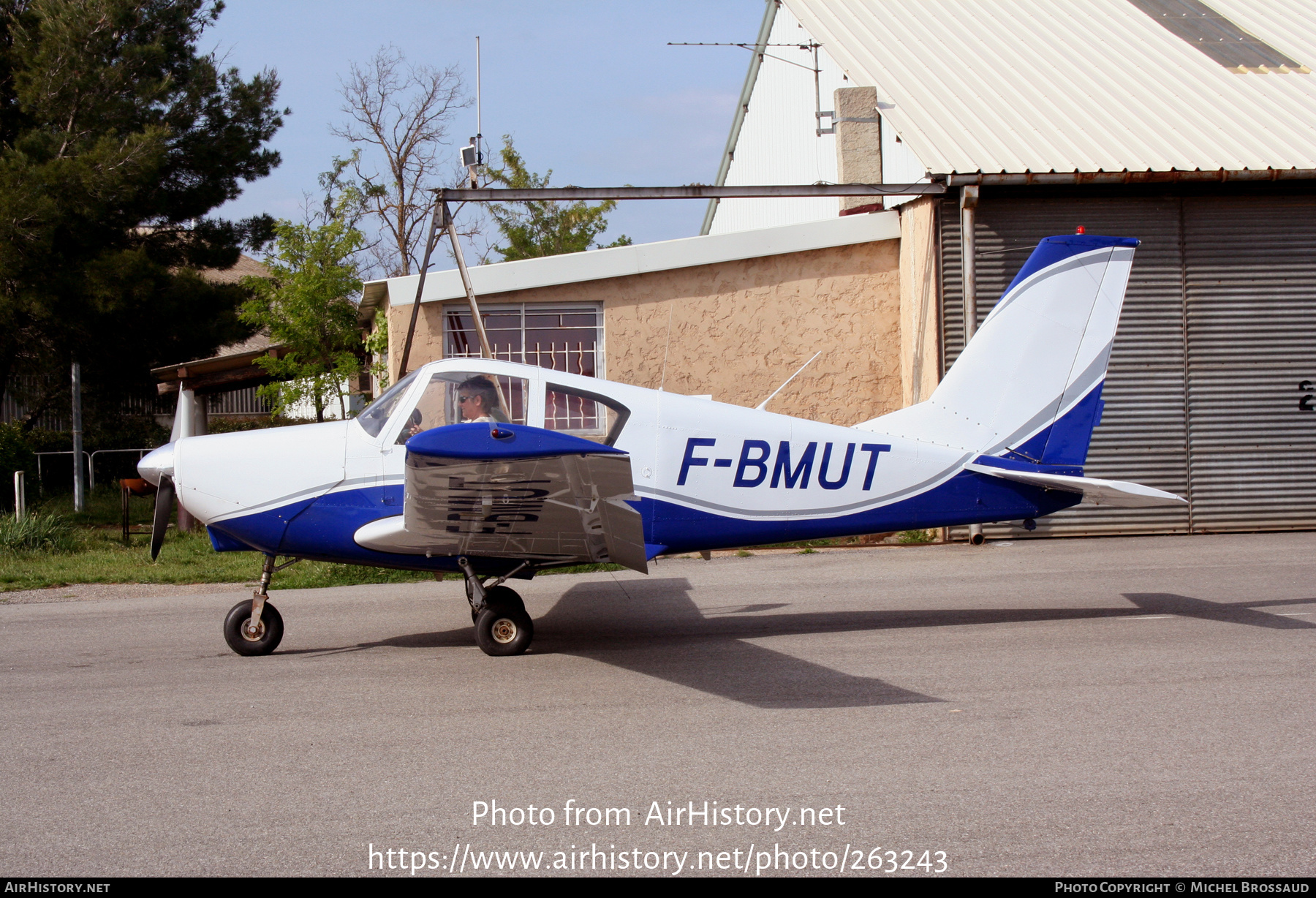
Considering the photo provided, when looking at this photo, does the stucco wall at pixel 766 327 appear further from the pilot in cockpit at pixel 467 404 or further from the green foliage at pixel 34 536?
the pilot in cockpit at pixel 467 404

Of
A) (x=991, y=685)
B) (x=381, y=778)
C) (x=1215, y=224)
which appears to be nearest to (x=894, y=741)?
(x=991, y=685)

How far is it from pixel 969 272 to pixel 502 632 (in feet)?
25.1

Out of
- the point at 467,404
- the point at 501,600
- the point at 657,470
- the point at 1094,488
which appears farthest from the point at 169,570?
the point at 1094,488

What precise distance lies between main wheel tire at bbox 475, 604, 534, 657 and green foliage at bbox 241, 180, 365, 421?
27.7ft

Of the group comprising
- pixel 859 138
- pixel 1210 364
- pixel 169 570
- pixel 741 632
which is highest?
pixel 859 138

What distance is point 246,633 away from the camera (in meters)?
6.53

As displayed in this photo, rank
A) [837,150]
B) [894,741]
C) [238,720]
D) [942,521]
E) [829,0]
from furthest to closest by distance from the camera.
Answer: [829,0] < [837,150] < [942,521] < [238,720] < [894,741]

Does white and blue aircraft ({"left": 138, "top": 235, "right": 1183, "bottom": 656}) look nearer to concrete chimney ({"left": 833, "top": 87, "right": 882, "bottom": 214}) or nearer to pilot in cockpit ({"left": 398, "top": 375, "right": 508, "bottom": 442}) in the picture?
pilot in cockpit ({"left": 398, "top": 375, "right": 508, "bottom": 442})

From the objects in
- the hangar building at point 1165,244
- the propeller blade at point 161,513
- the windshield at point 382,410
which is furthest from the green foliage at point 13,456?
the hangar building at point 1165,244

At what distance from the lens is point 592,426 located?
21.3ft

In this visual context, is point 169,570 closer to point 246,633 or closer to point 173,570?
point 173,570

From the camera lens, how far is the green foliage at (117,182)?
17.5 metres

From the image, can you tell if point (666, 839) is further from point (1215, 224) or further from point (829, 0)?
point (829, 0)

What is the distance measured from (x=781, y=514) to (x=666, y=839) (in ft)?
11.6
